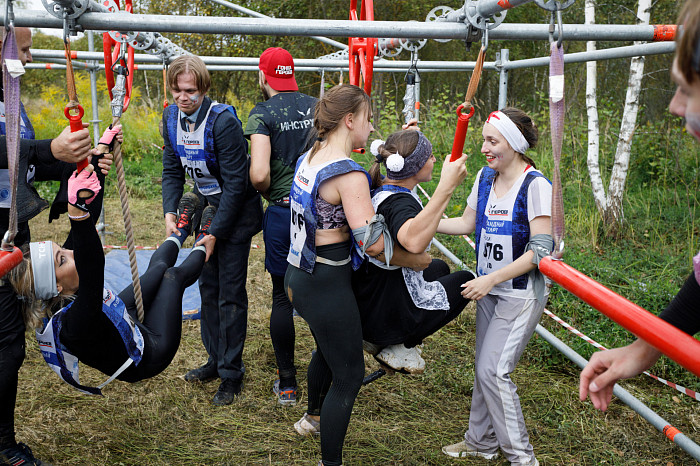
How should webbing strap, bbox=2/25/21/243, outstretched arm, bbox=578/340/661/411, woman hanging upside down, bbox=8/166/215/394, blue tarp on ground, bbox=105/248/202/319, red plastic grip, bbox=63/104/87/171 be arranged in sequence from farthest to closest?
blue tarp on ground, bbox=105/248/202/319 → woman hanging upside down, bbox=8/166/215/394 → red plastic grip, bbox=63/104/87/171 → webbing strap, bbox=2/25/21/243 → outstretched arm, bbox=578/340/661/411

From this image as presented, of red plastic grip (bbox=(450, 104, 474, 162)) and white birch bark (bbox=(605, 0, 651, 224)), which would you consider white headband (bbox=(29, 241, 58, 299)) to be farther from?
white birch bark (bbox=(605, 0, 651, 224))

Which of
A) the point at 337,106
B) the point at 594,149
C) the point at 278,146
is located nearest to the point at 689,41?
the point at 337,106

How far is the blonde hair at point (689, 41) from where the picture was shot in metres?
0.87

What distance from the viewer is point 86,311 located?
229cm

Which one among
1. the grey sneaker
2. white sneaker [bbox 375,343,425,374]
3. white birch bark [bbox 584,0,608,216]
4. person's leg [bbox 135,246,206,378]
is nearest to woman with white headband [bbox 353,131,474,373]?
white sneaker [bbox 375,343,425,374]

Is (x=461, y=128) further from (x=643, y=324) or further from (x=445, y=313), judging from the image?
(x=643, y=324)

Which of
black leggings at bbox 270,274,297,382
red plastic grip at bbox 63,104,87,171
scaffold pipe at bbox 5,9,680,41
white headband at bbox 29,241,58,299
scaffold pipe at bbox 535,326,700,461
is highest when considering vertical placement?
scaffold pipe at bbox 5,9,680,41

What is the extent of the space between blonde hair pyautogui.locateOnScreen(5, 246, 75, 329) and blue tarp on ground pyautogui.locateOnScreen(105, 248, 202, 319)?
2169 millimetres

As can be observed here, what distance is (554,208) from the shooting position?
1709mm

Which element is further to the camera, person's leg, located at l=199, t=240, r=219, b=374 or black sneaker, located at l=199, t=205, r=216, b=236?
person's leg, located at l=199, t=240, r=219, b=374

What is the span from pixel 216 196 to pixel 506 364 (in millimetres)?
1957

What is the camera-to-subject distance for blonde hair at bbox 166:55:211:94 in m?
3.28

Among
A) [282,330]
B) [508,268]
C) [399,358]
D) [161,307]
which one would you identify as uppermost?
[508,268]

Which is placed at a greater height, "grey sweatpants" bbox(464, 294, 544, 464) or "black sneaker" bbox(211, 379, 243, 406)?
"grey sweatpants" bbox(464, 294, 544, 464)
